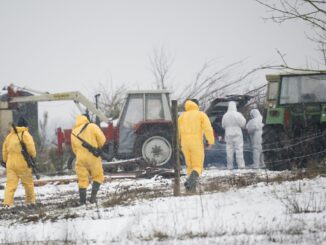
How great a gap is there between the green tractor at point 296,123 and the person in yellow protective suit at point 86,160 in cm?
414

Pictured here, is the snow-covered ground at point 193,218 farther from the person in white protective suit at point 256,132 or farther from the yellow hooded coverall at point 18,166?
the person in white protective suit at point 256,132

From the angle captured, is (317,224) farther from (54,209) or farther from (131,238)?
(54,209)

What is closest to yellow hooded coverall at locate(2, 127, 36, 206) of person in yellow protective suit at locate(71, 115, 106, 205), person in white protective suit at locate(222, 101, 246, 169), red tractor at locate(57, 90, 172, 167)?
person in yellow protective suit at locate(71, 115, 106, 205)

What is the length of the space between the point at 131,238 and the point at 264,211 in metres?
1.67

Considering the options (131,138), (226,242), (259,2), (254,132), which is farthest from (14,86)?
(226,242)

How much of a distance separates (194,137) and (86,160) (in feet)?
6.08

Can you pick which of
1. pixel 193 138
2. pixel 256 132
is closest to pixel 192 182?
pixel 193 138

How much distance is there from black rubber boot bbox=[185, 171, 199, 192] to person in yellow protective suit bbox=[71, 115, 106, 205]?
4.71ft

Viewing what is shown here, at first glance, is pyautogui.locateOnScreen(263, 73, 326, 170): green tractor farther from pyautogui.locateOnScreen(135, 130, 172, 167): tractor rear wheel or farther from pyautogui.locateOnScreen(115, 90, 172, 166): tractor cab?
pyautogui.locateOnScreen(115, 90, 172, 166): tractor cab

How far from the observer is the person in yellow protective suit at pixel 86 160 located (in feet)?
31.5

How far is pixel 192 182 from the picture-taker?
31.7 ft

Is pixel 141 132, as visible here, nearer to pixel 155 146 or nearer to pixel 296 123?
pixel 155 146

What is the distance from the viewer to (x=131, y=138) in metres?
16.2

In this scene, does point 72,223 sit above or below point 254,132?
below
